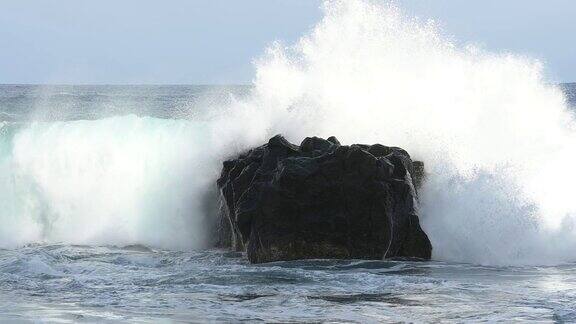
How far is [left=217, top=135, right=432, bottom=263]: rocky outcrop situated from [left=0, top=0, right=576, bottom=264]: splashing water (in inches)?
47.5

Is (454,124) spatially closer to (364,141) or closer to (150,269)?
(364,141)

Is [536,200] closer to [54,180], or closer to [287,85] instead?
[287,85]

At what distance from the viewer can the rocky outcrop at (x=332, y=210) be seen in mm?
15047

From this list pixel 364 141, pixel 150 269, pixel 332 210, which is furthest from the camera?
pixel 364 141

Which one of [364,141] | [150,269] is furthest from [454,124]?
[150,269]

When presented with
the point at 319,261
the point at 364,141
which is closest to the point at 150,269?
the point at 319,261

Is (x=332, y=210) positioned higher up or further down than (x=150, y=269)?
higher up

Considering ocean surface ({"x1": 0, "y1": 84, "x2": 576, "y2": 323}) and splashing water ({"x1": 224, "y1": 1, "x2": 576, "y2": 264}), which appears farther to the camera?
splashing water ({"x1": 224, "y1": 1, "x2": 576, "y2": 264})

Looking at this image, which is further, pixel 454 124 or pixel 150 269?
pixel 454 124

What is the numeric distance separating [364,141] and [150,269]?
5947 millimetres

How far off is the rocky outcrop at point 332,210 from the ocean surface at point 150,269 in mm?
393

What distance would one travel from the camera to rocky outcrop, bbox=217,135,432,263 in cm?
1505

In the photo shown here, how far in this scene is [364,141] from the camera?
1911 cm

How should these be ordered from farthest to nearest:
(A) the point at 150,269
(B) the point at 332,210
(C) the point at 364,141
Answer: (C) the point at 364,141 < (B) the point at 332,210 < (A) the point at 150,269
